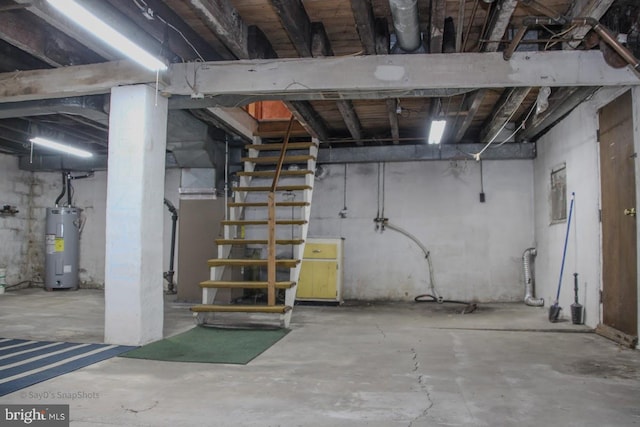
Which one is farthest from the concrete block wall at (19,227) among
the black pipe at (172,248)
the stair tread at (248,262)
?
the stair tread at (248,262)

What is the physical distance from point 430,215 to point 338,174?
1.80m

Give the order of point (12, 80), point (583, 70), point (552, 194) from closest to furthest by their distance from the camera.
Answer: point (583, 70) < point (12, 80) < point (552, 194)

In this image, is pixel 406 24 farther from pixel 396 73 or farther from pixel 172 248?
pixel 172 248

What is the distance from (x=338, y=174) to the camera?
844cm

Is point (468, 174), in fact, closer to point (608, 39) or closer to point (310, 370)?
point (608, 39)

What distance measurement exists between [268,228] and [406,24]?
2.94 m

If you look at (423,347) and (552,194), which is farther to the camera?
(552,194)

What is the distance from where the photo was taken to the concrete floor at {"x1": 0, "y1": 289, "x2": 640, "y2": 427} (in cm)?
263

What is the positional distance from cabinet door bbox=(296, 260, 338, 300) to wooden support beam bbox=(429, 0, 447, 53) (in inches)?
155

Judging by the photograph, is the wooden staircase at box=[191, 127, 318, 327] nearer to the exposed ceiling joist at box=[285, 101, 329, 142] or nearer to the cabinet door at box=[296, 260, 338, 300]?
the exposed ceiling joist at box=[285, 101, 329, 142]

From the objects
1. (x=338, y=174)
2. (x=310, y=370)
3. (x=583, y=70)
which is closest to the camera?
(x=310, y=370)

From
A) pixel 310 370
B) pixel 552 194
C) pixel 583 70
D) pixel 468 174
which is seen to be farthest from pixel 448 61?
pixel 468 174

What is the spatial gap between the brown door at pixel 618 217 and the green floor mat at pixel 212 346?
3.41 metres

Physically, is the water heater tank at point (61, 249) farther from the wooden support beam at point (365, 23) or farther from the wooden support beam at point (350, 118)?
the wooden support beam at point (365, 23)
